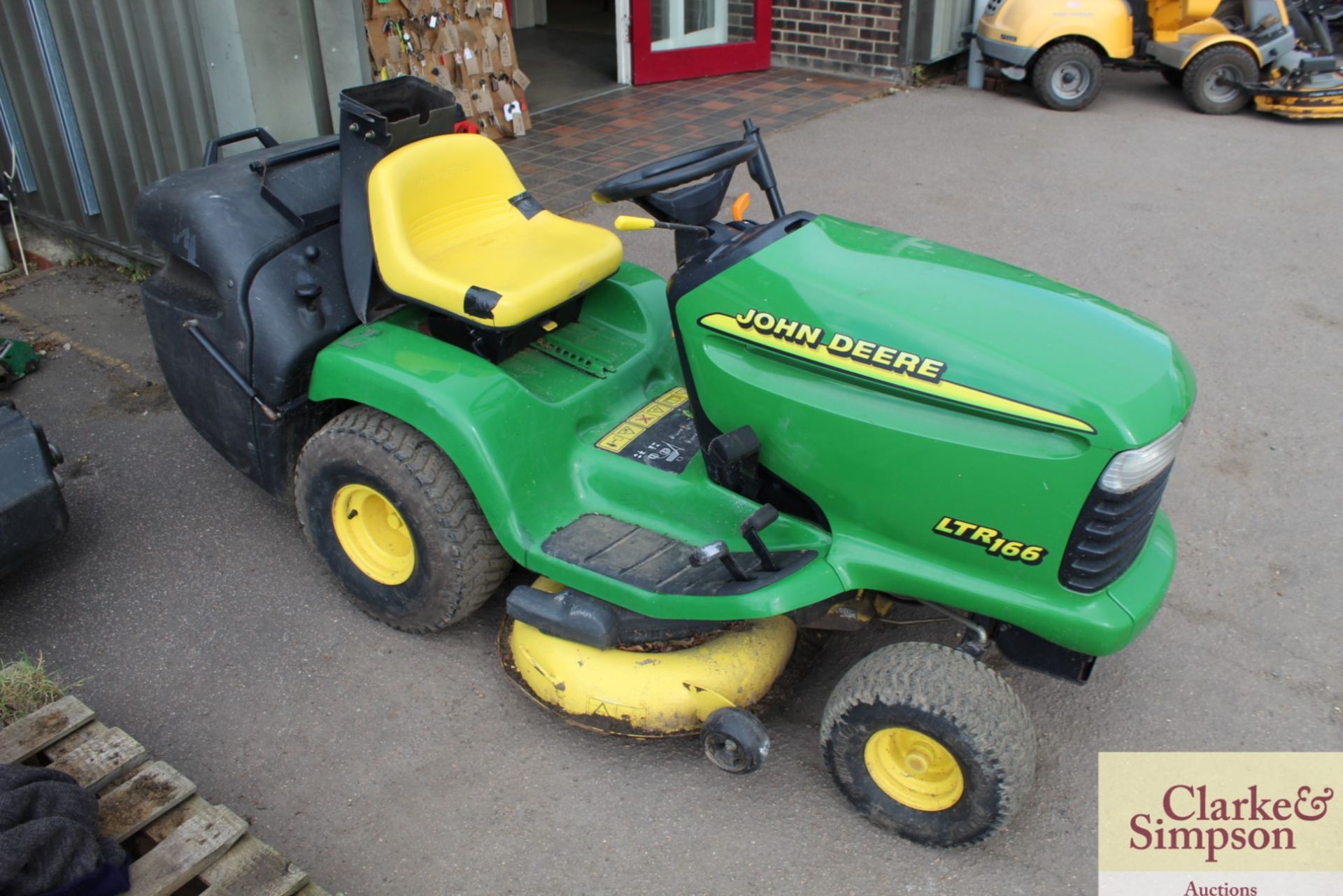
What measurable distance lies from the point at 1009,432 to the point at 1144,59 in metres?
6.78

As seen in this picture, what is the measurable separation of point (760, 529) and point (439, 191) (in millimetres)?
1457

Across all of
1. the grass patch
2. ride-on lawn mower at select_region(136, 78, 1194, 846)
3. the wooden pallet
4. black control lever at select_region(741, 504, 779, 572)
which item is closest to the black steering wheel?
ride-on lawn mower at select_region(136, 78, 1194, 846)

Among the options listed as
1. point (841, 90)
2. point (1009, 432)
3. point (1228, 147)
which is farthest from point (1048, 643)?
point (841, 90)

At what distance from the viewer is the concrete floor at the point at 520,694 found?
2.61 metres

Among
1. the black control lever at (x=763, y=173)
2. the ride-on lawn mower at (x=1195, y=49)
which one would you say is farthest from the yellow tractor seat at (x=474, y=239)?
the ride-on lawn mower at (x=1195, y=49)

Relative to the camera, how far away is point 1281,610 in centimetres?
338

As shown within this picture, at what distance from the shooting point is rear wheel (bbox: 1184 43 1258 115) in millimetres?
7430

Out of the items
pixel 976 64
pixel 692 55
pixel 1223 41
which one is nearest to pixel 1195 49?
pixel 1223 41

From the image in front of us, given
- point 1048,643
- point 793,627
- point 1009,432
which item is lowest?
point 793,627

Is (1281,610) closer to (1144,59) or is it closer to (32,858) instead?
(32,858)

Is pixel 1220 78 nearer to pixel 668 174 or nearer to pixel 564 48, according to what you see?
pixel 564 48

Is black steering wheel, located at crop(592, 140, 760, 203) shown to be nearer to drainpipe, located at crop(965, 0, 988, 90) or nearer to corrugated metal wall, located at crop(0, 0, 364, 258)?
corrugated metal wall, located at crop(0, 0, 364, 258)

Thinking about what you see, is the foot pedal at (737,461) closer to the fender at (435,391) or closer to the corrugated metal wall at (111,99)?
the fender at (435,391)

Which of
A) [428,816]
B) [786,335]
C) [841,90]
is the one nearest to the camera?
[786,335]
